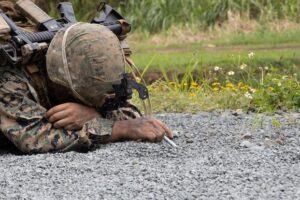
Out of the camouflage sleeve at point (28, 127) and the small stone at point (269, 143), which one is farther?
the small stone at point (269, 143)

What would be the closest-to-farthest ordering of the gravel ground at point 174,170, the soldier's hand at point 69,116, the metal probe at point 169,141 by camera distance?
the gravel ground at point 174,170 < the soldier's hand at point 69,116 < the metal probe at point 169,141

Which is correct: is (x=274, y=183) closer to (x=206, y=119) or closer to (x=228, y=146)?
(x=228, y=146)

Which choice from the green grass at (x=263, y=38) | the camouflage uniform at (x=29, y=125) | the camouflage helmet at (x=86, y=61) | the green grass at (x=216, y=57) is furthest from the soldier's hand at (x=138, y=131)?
the green grass at (x=263, y=38)

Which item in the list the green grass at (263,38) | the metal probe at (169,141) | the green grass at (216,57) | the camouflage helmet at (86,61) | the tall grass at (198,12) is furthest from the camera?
the tall grass at (198,12)

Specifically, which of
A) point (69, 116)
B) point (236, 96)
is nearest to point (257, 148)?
point (69, 116)

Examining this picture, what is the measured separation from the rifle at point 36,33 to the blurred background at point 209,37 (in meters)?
2.40

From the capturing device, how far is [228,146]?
565cm

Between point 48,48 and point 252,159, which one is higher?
point 48,48

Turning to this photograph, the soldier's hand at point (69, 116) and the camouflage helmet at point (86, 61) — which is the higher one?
the camouflage helmet at point (86, 61)

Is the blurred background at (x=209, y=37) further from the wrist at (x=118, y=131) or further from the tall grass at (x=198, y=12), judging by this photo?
the wrist at (x=118, y=131)

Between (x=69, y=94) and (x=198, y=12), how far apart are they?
879cm

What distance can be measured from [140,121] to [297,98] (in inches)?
81.7

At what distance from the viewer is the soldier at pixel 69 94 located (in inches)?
213

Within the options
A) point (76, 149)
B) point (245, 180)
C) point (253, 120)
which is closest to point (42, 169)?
point (76, 149)
